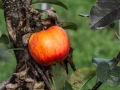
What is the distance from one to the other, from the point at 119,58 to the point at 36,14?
0.85 ft

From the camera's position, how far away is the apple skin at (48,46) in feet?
3.11

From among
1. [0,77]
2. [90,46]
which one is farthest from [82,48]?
[0,77]

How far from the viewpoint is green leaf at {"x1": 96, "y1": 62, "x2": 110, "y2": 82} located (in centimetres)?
91

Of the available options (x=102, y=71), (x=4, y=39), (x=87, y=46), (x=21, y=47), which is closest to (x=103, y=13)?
(x=102, y=71)

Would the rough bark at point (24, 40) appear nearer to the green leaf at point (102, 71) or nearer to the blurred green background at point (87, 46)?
the green leaf at point (102, 71)

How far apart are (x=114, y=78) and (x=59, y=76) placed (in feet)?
0.64

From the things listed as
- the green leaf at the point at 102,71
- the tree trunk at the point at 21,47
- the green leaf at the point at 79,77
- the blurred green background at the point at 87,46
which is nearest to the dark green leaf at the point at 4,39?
the tree trunk at the point at 21,47

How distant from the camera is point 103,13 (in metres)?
0.88

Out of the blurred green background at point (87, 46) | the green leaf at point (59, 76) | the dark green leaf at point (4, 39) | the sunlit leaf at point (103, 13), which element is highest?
the sunlit leaf at point (103, 13)

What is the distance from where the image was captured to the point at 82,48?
4477 millimetres

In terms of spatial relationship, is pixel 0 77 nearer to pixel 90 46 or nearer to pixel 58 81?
pixel 90 46

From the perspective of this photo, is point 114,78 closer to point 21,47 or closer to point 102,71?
point 102,71

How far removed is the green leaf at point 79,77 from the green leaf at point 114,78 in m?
0.10

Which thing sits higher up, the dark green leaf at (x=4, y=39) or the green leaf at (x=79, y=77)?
the dark green leaf at (x=4, y=39)
